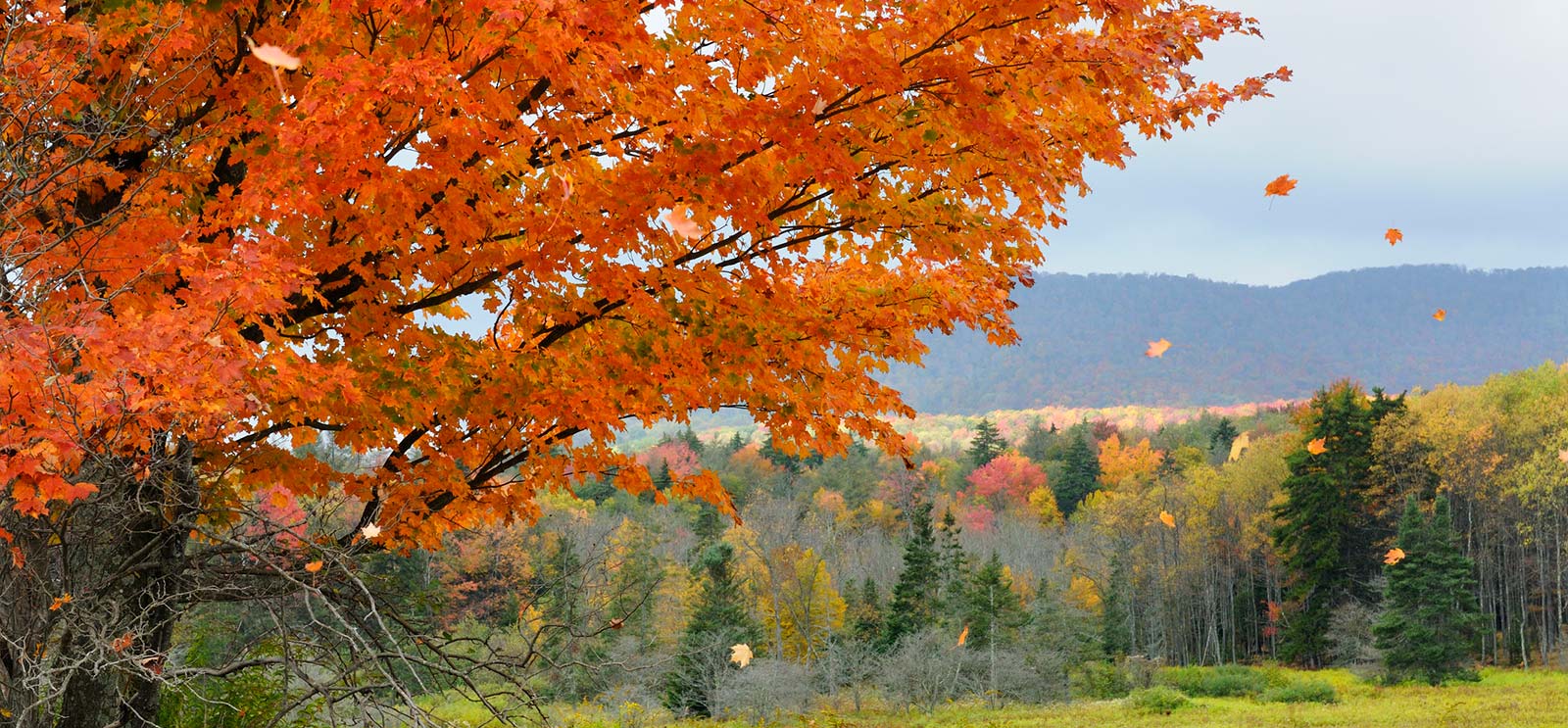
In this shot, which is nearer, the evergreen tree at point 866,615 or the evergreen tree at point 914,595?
the evergreen tree at point 914,595

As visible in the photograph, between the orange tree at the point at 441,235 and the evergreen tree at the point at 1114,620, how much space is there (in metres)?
34.0

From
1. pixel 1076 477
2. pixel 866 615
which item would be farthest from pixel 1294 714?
pixel 1076 477

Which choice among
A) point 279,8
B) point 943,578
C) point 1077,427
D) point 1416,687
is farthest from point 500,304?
point 1077,427

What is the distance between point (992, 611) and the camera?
29.1 m

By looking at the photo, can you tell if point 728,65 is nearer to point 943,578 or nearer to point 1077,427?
point 943,578

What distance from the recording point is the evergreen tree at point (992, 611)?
94.0ft

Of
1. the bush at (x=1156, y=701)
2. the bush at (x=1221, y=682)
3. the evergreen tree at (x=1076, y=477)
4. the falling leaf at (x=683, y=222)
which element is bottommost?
the bush at (x=1221, y=682)

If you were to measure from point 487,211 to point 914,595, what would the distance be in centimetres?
2945

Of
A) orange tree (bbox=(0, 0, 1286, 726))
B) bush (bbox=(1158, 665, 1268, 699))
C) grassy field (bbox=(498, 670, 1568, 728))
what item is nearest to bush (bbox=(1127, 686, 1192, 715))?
grassy field (bbox=(498, 670, 1568, 728))

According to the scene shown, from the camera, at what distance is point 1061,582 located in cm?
4509

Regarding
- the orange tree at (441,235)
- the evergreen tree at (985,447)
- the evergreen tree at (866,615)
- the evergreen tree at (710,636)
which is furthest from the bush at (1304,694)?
the evergreen tree at (985,447)

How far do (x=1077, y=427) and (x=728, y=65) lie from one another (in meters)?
70.8

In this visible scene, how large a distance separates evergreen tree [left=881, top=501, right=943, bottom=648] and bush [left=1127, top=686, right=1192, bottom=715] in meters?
6.28

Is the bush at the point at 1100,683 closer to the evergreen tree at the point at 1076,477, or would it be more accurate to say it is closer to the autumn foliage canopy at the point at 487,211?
the autumn foliage canopy at the point at 487,211
